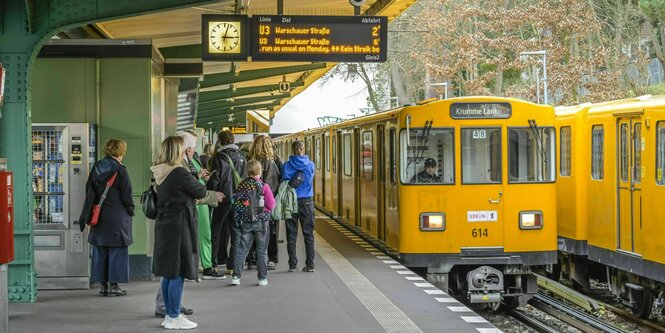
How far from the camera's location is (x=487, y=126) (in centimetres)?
1484

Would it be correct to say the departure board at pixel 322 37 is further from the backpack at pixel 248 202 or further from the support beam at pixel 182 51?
the support beam at pixel 182 51

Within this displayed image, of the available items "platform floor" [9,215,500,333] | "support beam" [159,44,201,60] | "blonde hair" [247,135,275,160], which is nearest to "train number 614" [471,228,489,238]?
"platform floor" [9,215,500,333]

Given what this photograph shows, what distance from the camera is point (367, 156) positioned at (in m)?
18.4

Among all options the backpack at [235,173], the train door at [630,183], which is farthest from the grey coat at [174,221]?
the train door at [630,183]

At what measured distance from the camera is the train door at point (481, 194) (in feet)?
48.3

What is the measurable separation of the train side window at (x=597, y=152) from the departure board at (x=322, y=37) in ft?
12.9

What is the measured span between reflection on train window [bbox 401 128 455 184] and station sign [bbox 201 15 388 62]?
1586 mm

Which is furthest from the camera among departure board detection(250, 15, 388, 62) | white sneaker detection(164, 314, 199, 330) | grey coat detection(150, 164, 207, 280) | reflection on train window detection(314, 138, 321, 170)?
→ reflection on train window detection(314, 138, 321, 170)

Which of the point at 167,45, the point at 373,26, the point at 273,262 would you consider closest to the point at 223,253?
the point at 273,262

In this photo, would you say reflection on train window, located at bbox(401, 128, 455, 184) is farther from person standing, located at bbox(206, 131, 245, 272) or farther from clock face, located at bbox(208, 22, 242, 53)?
clock face, located at bbox(208, 22, 242, 53)

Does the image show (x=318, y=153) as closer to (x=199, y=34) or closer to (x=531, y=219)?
(x=199, y=34)

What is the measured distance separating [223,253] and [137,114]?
2644 millimetres

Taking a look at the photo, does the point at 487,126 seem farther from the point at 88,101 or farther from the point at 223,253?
the point at 88,101

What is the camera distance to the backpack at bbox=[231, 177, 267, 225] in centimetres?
1258
